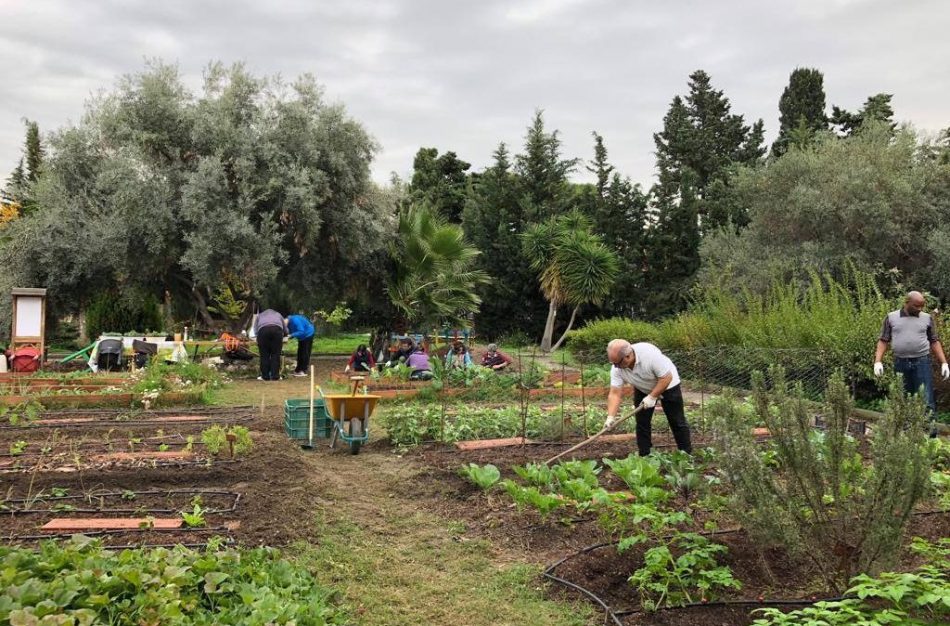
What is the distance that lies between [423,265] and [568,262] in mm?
4903

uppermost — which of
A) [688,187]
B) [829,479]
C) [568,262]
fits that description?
[688,187]

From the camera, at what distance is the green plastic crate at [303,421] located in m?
7.73

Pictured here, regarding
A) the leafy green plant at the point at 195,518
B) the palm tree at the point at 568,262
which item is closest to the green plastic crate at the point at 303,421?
the leafy green plant at the point at 195,518

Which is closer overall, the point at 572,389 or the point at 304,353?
the point at 572,389

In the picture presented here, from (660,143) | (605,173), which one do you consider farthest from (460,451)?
(660,143)

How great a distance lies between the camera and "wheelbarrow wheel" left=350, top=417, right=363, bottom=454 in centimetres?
728

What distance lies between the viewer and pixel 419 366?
12.1 meters

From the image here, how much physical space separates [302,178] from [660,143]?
19445mm

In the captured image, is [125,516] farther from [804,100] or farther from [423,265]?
[804,100]

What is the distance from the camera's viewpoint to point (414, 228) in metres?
17.3

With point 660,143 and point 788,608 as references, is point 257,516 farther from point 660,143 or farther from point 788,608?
point 660,143

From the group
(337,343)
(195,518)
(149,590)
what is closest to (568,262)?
(337,343)

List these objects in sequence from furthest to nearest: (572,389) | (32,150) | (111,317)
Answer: (32,150)
(111,317)
(572,389)

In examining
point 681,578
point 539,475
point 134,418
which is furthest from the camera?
point 134,418
